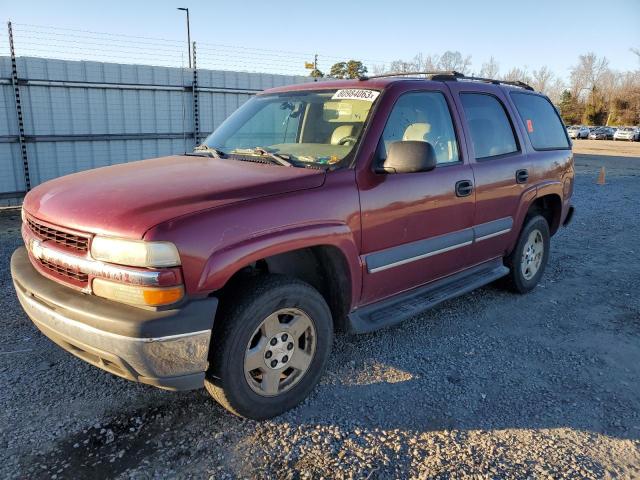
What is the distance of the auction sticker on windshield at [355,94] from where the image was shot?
3.50 meters

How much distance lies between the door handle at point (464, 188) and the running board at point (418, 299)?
2.28ft

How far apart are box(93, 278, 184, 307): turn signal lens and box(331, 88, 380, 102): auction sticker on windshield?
191 centimetres

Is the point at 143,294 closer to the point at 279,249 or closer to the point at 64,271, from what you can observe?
the point at 64,271

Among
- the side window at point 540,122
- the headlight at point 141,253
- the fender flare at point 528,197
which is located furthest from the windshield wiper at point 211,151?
the side window at point 540,122

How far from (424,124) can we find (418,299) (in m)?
1.30

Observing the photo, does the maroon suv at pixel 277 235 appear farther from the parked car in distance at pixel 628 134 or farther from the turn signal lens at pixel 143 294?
the parked car in distance at pixel 628 134

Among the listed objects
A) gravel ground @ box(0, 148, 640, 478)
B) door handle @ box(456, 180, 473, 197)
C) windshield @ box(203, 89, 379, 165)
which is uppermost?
windshield @ box(203, 89, 379, 165)

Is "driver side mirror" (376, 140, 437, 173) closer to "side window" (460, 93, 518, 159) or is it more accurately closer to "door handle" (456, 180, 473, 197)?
"door handle" (456, 180, 473, 197)

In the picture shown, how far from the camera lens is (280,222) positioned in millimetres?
2719

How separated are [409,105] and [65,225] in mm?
2390

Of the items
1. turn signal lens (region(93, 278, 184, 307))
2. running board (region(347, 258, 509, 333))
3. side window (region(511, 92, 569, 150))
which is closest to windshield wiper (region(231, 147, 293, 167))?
running board (region(347, 258, 509, 333))

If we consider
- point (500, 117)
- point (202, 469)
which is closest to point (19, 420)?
point (202, 469)

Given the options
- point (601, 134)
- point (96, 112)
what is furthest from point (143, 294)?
point (601, 134)

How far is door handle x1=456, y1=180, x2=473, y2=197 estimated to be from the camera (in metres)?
3.84
